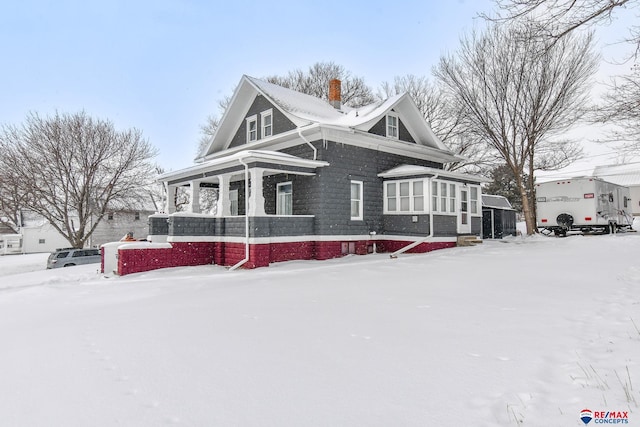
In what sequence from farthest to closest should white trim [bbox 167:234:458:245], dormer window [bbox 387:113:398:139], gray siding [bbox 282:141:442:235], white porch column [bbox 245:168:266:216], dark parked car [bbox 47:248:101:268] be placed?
dark parked car [bbox 47:248:101:268] < dormer window [bbox 387:113:398:139] < gray siding [bbox 282:141:442:235] < white trim [bbox 167:234:458:245] < white porch column [bbox 245:168:266:216]

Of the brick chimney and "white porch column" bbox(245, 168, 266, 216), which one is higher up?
the brick chimney

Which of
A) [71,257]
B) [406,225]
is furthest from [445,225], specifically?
[71,257]

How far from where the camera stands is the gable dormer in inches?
587

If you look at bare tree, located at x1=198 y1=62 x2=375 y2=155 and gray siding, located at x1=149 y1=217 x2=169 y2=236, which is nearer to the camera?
gray siding, located at x1=149 y1=217 x2=169 y2=236

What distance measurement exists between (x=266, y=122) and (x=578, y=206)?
15819 millimetres

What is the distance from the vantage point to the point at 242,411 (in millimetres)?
2447

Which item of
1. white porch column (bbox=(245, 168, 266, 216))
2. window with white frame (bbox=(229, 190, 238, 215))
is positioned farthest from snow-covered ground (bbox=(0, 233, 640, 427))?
window with white frame (bbox=(229, 190, 238, 215))

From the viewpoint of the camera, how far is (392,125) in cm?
1559

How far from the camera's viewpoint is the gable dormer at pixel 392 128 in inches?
587

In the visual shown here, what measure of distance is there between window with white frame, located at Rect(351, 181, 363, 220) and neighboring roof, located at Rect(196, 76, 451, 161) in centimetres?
215

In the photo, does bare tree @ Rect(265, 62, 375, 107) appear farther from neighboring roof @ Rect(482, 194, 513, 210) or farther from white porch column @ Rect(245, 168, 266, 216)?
white porch column @ Rect(245, 168, 266, 216)

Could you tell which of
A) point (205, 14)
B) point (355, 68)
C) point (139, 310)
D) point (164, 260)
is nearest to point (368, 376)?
point (139, 310)

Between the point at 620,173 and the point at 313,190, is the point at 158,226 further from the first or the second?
the point at 620,173

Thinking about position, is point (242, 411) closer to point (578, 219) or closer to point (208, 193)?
point (578, 219)
